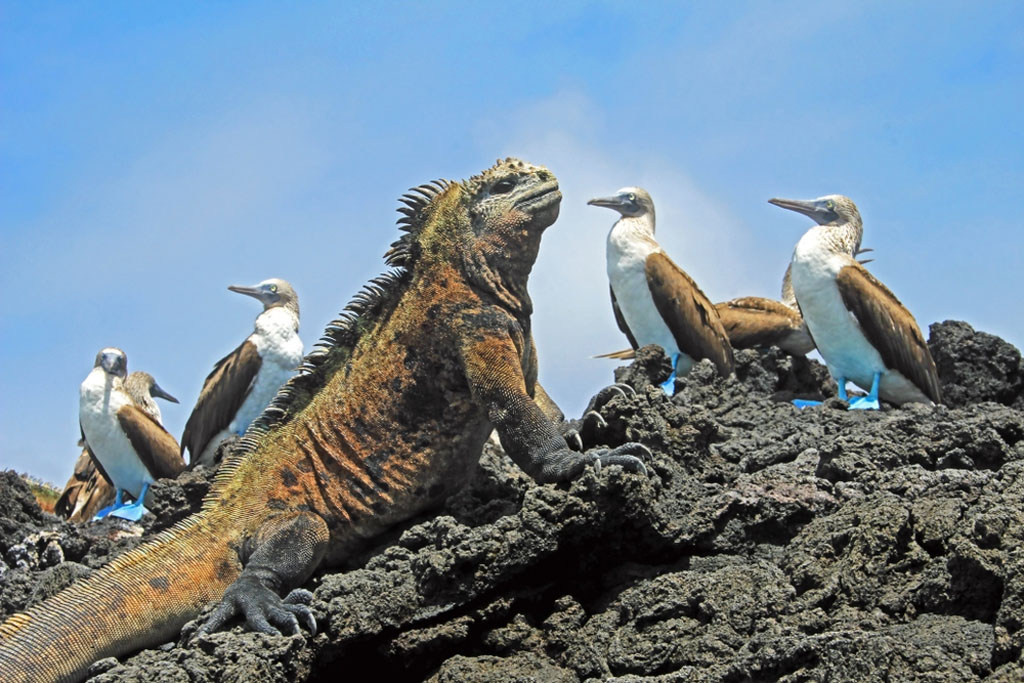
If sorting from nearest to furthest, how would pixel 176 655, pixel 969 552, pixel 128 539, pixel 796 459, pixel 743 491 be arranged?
pixel 969 552, pixel 176 655, pixel 743 491, pixel 796 459, pixel 128 539

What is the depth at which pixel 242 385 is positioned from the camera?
1636 centimetres

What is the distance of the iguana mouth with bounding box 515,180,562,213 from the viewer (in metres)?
8.71

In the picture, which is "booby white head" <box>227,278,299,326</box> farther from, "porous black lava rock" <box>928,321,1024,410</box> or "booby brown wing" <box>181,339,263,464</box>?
"porous black lava rock" <box>928,321,1024,410</box>

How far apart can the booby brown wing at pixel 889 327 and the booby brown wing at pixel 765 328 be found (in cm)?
213

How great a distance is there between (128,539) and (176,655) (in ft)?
9.67

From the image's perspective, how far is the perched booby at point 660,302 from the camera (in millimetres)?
15570

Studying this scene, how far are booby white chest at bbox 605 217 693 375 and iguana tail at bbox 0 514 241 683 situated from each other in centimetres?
842

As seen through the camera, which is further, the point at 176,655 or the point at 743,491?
the point at 743,491

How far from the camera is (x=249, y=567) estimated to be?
8.00 metres

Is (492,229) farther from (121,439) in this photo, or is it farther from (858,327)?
(121,439)

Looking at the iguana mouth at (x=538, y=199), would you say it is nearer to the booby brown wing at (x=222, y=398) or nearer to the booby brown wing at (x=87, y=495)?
the booby brown wing at (x=222, y=398)

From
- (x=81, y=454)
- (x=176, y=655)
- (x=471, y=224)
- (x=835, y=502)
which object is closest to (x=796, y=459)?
(x=835, y=502)

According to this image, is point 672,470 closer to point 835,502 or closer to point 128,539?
point 835,502

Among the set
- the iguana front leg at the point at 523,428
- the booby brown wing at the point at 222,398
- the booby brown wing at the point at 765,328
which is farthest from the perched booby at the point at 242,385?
the iguana front leg at the point at 523,428
